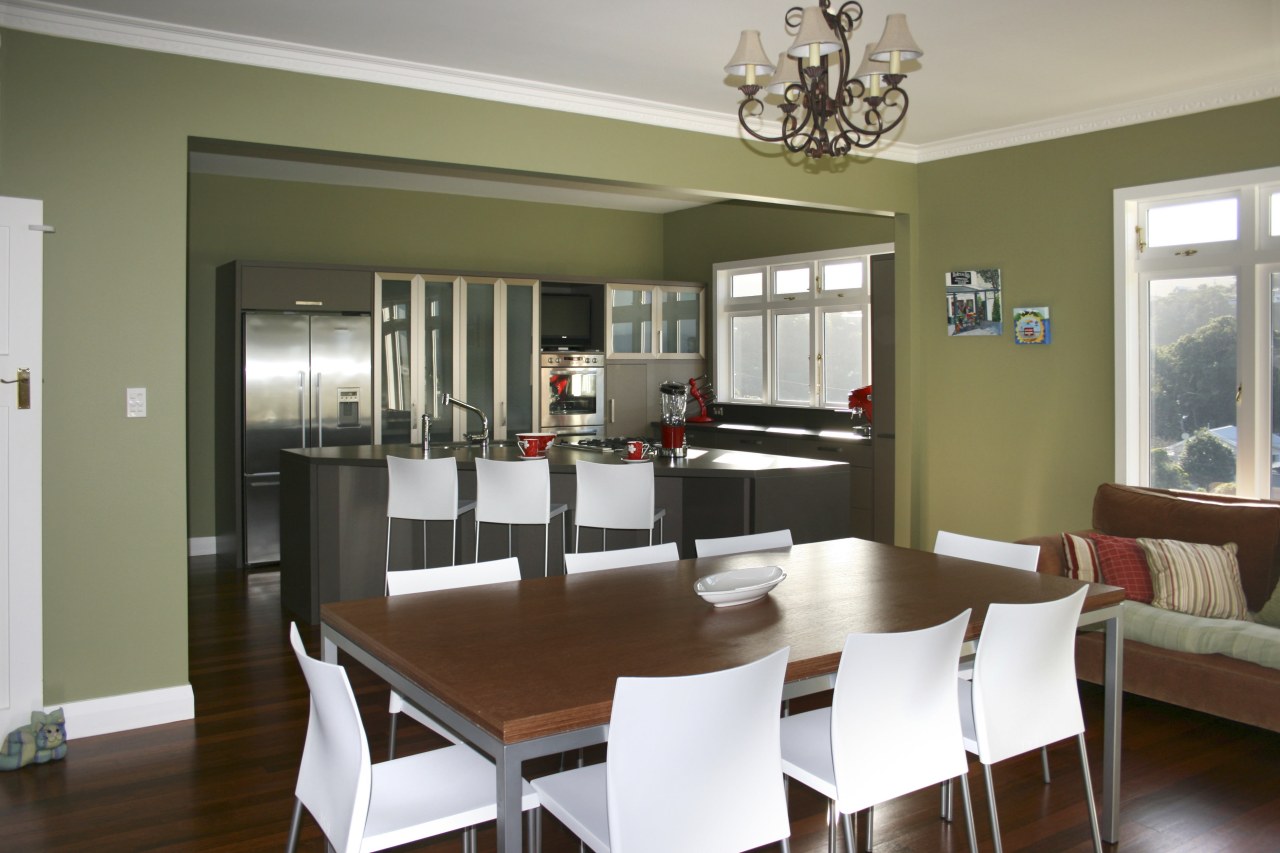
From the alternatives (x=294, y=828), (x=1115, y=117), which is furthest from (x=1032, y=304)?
(x=294, y=828)

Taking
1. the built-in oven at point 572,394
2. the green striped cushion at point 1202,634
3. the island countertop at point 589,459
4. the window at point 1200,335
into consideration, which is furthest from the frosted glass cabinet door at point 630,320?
the green striped cushion at point 1202,634

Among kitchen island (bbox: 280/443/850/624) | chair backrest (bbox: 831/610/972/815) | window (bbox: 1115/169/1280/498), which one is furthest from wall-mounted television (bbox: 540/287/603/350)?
chair backrest (bbox: 831/610/972/815)

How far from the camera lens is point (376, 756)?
335 cm

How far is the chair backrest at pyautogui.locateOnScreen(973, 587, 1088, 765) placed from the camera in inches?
90.7

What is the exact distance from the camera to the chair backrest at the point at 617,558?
2.97 metres

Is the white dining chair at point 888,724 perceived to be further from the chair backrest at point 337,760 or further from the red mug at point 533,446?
the red mug at point 533,446

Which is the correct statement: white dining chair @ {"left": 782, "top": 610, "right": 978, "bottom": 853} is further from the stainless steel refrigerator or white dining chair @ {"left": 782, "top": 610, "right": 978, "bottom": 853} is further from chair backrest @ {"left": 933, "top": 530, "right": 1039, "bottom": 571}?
the stainless steel refrigerator

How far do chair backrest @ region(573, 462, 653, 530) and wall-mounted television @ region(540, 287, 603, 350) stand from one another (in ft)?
11.4

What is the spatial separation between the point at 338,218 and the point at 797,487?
444 centimetres

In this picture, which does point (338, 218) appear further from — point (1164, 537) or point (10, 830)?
point (1164, 537)

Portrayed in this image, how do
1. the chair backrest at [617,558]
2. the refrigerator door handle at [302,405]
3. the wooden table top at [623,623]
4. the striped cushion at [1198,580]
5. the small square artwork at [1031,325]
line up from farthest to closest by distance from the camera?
the refrigerator door handle at [302,405] → the small square artwork at [1031,325] → the striped cushion at [1198,580] → the chair backrest at [617,558] → the wooden table top at [623,623]

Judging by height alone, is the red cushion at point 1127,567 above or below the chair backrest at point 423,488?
below

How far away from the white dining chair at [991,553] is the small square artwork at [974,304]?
8.88 feet

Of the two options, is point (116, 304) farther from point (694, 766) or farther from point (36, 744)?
point (694, 766)
